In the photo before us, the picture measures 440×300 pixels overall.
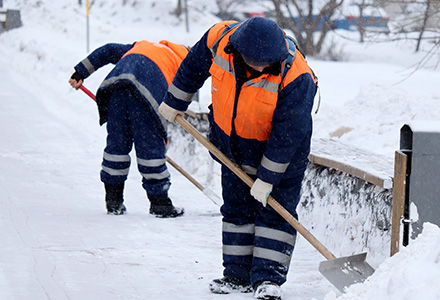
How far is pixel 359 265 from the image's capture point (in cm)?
343

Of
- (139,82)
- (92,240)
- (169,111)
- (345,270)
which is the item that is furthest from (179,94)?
(345,270)

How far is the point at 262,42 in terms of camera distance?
3113 millimetres

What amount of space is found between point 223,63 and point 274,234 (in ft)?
3.10

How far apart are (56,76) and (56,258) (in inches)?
395

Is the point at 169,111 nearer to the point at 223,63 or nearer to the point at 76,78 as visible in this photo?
the point at 223,63

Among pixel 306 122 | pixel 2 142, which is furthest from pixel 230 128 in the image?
pixel 2 142

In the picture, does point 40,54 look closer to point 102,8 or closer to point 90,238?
point 90,238

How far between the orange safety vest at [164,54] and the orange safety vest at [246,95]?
1462mm

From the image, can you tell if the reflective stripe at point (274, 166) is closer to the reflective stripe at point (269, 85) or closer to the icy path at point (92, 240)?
the reflective stripe at point (269, 85)

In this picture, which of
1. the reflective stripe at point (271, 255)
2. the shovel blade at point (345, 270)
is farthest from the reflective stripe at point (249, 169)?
the shovel blade at point (345, 270)

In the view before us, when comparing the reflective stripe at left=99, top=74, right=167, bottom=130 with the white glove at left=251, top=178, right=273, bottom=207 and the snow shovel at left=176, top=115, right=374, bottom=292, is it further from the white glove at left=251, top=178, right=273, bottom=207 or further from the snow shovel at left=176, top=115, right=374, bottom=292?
the white glove at left=251, top=178, right=273, bottom=207

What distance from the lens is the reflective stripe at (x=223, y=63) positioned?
11.0ft

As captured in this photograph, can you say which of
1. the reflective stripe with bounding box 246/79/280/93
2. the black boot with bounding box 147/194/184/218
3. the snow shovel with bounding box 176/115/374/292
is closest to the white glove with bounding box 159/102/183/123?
the snow shovel with bounding box 176/115/374/292

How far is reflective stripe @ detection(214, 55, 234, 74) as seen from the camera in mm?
3363
